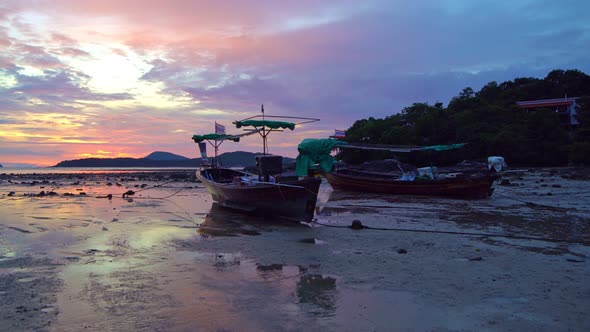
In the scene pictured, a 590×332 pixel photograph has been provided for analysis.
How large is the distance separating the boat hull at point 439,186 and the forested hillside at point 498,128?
1612 cm

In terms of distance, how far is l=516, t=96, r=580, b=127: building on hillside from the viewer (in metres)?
47.5

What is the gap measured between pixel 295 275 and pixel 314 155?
6.21 m

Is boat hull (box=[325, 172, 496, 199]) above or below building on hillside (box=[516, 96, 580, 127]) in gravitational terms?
below

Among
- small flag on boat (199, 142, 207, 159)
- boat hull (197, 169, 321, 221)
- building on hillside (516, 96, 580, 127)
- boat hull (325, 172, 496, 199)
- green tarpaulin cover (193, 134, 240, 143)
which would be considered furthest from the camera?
building on hillside (516, 96, 580, 127)

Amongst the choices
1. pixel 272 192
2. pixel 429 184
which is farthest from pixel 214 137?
pixel 429 184

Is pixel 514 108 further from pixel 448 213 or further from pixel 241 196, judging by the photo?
pixel 241 196

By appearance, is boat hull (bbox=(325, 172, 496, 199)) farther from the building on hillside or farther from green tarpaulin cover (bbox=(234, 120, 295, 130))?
the building on hillside

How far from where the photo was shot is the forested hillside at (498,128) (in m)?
40.8

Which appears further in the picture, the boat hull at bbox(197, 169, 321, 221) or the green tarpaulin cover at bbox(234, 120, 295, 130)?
the green tarpaulin cover at bbox(234, 120, 295, 130)

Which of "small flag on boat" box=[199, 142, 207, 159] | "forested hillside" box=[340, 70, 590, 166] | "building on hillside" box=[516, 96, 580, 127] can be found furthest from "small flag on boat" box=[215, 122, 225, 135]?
"building on hillside" box=[516, 96, 580, 127]

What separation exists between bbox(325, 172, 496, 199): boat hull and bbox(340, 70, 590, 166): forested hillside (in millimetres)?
16123

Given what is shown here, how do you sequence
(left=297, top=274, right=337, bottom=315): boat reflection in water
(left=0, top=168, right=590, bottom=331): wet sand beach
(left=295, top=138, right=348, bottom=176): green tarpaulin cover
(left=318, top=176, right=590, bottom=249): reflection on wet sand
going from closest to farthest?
(left=0, top=168, right=590, bottom=331): wet sand beach → (left=297, top=274, right=337, bottom=315): boat reflection in water → (left=318, top=176, right=590, bottom=249): reflection on wet sand → (left=295, top=138, right=348, bottom=176): green tarpaulin cover

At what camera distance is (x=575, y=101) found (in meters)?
46.9

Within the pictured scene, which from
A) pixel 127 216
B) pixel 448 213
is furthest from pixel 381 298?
pixel 127 216
